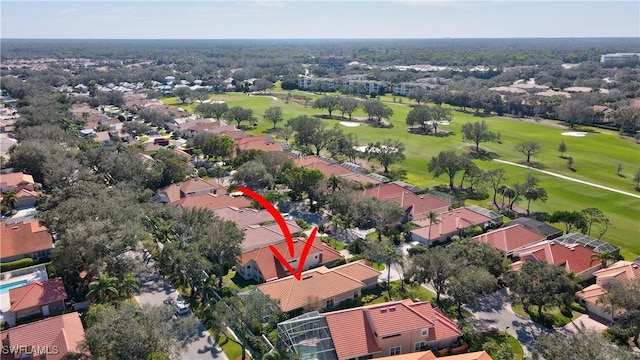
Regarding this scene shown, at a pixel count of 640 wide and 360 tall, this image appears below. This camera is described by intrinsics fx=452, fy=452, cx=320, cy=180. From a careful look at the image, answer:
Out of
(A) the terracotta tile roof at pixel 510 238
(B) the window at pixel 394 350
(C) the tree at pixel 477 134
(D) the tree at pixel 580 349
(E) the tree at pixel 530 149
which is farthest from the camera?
(C) the tree at pixel 477 134

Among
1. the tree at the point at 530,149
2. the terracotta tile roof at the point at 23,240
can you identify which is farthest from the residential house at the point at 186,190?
the tree at the point at 530,149

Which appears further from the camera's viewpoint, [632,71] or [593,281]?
[632,71]

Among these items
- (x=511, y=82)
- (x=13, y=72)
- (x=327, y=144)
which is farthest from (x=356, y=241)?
(x=13, y=72)

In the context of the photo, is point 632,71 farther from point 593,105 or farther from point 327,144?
point 327,144

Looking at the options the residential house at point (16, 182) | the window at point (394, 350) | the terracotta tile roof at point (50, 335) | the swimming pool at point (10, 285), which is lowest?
the swimming pool at point (10, 285)

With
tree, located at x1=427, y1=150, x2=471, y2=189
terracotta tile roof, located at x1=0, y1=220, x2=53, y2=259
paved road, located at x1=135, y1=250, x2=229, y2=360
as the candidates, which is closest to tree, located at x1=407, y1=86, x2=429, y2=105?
tree, located at x1=427, y1=150, x2=471, y2=189

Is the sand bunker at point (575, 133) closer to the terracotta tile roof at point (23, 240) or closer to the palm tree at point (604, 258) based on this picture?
the palm tree at point (604, 258)

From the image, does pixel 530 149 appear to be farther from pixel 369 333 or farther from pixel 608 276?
pixel 369 333
